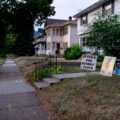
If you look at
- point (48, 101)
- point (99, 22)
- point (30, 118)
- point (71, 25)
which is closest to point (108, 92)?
point (48, 101)

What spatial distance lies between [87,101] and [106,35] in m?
5.51

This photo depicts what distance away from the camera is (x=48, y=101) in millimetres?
5840

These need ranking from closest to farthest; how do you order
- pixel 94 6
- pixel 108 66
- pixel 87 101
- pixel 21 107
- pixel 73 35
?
pixel 87 101, pixel 21 107, pixel 108 66, pixel 94 6, pixel 73 35

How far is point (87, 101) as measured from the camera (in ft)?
16.2

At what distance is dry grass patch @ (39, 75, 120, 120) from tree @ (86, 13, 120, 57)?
381 cm

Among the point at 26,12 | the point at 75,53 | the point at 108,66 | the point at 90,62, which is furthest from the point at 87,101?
the point at 75,53

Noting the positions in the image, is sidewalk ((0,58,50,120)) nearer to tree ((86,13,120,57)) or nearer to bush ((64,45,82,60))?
tree ((86,13,120,57))

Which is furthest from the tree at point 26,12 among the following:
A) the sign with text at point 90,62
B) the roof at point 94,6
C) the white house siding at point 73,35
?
the white house siding at point 73,35

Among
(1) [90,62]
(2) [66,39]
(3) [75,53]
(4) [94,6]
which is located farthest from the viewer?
(2) [66,39]

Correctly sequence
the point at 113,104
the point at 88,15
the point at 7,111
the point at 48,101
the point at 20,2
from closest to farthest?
the point at 113,104 → the point at 7,111 → the point at 48,101 → the point at 20,2 → the point at 88,15

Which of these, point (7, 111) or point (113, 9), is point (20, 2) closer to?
point (113, 9)

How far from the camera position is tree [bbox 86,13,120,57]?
9328 millimetres

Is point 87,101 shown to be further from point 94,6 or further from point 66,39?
point 66,39

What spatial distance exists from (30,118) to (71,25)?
84.6ft
